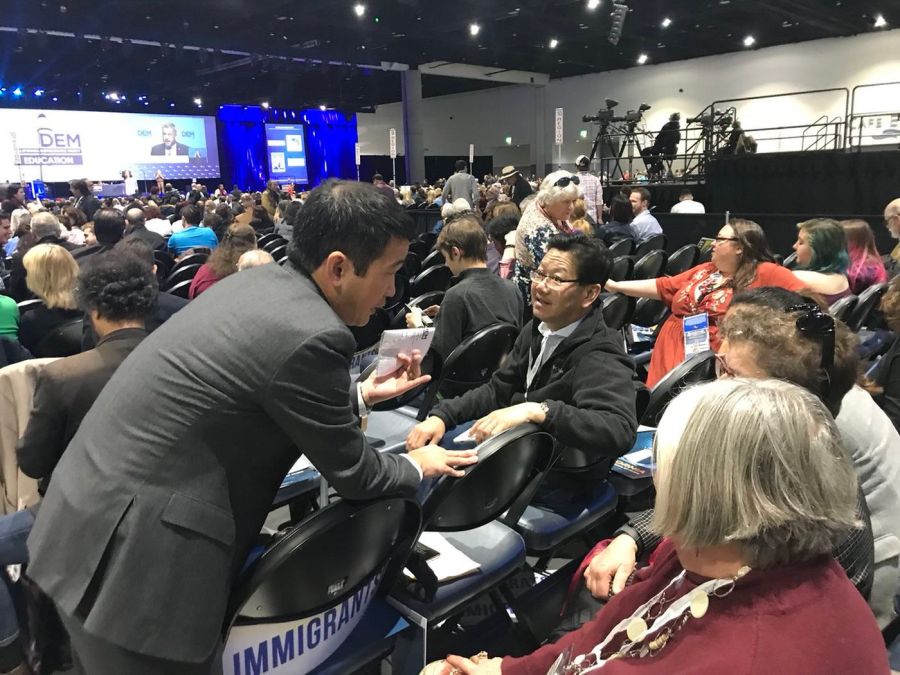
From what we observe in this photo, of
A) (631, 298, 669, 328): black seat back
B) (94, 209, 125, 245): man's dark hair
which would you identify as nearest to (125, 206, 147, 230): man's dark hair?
(94, 209, 125, 245): man's dark hair

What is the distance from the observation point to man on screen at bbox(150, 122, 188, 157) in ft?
63.0

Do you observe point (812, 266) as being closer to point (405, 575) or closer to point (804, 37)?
point (405, 575)

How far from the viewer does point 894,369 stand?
2168 mm

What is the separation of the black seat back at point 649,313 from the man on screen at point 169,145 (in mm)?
18385

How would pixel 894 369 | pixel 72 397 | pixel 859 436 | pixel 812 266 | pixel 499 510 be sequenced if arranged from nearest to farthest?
1. pixel 859 436
2. pixel 499 510
3. pixel 72 397
4. pixel 894 369
5. pixel 812 266

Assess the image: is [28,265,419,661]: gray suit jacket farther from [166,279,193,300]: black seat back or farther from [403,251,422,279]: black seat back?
[403,251,422,279]: black seat back

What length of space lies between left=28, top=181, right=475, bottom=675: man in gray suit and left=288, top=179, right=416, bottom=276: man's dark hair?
3cm

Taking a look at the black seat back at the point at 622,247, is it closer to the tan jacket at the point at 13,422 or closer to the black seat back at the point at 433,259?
the black seat back at the point at 433,259

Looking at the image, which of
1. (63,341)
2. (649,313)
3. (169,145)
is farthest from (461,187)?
(169,145)

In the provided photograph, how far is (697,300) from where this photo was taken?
3.27 metres

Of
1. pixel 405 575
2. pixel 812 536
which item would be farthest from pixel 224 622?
pixel 812 536

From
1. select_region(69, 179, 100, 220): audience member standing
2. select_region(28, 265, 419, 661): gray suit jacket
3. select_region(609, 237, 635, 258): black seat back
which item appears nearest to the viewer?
select_region(28, 265, 419, 661): gray suit jacket

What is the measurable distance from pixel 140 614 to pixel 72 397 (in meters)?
1.04

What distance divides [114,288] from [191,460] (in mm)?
1231
